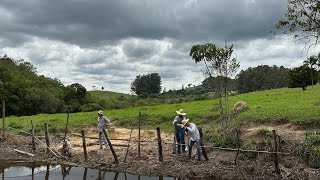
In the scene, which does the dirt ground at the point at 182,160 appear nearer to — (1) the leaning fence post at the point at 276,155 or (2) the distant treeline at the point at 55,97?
(1) the leaning fence post at the point at 276,155

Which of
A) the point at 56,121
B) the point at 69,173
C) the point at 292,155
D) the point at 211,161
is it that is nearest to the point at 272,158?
the point at 292,155

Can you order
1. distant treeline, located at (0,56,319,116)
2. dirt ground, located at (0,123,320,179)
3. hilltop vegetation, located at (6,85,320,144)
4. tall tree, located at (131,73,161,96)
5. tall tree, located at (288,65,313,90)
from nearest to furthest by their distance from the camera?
1. dirt ground, located at (0,123,320,179)
2. hilltop vegetation, located at (6,85,320,144)
3. tall tree, located at (288,65,313,90)
4. distant treeline, located at (0,56,319,116)
5. tall tree, located at (131,73,161,96)

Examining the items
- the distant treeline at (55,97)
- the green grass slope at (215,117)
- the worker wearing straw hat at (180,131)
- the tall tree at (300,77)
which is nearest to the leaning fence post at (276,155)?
the worker wearing straw hat at (180,131)

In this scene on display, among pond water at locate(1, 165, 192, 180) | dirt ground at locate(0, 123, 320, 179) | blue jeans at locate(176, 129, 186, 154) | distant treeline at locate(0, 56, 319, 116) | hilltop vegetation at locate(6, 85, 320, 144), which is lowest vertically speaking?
pond water at locate(1, 165, 192, 180)

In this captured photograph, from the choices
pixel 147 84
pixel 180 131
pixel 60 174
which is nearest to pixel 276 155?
pixel 180 131

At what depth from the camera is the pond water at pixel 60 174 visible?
593 inches

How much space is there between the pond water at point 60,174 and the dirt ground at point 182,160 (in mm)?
403

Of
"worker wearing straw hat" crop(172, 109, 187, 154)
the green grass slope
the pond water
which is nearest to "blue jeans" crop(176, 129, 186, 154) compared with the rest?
"worker wearing straw hat" crop(172, 109, 187, 154)

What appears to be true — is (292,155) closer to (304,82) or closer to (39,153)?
(39,153)

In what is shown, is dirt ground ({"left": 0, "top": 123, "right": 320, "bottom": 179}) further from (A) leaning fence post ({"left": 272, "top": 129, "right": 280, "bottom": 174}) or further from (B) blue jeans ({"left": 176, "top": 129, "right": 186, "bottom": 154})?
(B) blue jeans ({"left": 176, "top": 129, "right": 186, "bottom": 154})

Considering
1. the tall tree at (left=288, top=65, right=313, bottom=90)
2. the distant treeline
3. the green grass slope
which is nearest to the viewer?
the green grass slope

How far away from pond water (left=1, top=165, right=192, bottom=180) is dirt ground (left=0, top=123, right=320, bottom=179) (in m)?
0.40

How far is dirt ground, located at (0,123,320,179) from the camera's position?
46.6 feet

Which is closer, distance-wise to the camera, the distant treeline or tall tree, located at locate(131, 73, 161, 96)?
the distant treeline
